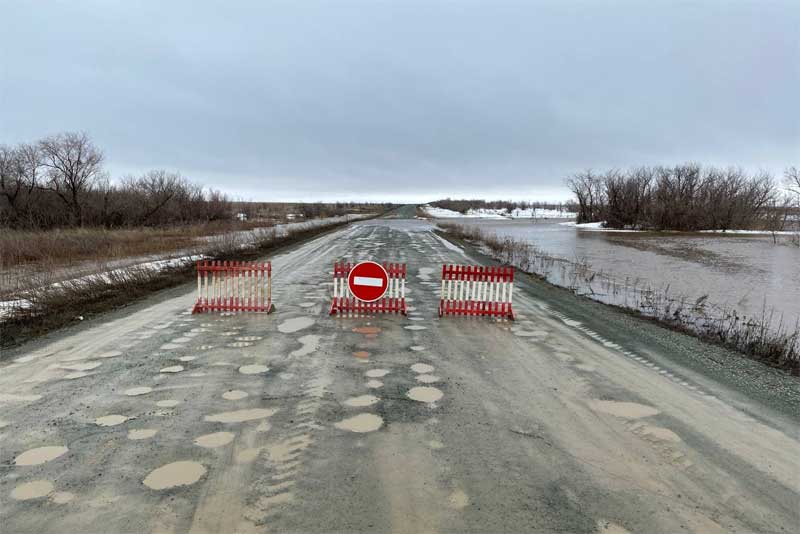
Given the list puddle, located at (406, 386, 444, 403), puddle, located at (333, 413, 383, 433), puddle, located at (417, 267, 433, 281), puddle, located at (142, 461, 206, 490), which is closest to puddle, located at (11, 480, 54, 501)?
puddle, located at (142, 461, 206, 490)

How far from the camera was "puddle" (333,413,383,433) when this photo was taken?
434cm

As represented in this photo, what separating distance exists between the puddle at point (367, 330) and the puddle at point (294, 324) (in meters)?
0.99

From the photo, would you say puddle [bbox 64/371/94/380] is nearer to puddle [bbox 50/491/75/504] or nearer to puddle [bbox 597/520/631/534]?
puddle [bbox 50/491/75/504]

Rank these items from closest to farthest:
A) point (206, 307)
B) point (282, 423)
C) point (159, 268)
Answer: point (282, 423) → point (206, 307) → point (159, 268)

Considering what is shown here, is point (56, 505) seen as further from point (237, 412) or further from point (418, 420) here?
point (418, 420)

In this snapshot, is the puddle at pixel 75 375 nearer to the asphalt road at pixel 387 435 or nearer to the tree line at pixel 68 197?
the asphalt road at pixel 387 435

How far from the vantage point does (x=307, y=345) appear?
23.1ft

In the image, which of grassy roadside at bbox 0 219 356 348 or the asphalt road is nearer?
the asphalt road

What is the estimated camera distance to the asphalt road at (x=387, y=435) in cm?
314

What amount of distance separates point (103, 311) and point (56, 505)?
7.41m

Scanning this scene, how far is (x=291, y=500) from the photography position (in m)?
3.22

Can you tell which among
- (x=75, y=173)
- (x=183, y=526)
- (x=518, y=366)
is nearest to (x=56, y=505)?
(x=183, y=526)

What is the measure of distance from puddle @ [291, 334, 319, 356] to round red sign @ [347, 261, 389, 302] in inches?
64.4

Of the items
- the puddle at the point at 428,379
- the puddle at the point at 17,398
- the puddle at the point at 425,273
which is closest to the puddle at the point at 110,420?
the puddle at the point at 17,398
